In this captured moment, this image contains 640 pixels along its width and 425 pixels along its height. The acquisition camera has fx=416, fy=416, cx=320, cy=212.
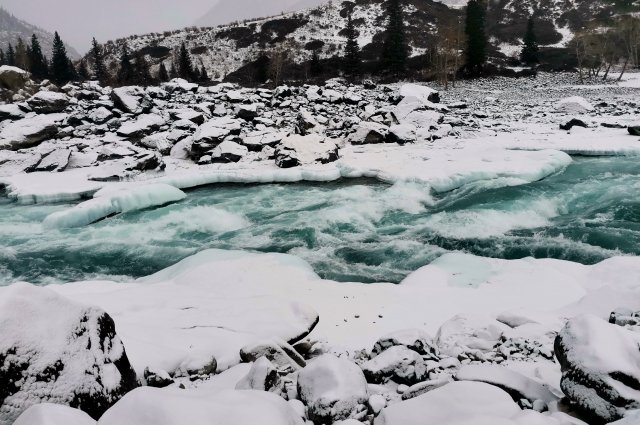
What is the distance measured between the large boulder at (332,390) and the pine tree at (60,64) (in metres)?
58.9

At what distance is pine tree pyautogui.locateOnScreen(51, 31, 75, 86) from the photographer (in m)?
50.4

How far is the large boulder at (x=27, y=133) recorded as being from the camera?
17.2m

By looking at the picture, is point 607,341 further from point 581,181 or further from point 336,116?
point 336,116

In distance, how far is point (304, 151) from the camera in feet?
48.0

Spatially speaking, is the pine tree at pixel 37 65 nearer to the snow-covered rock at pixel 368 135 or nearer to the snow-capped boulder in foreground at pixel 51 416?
the snow-covered rock at pixel 368 135

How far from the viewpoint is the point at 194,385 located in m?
3.60

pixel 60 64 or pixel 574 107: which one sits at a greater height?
pixel 60 64

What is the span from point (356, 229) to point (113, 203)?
6.71 m

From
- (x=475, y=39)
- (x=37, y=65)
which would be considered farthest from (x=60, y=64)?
(x=475, y=39)

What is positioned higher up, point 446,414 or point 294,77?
point 294,77

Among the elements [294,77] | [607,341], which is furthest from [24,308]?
[294,77]

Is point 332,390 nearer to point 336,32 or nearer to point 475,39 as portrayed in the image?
point 475,39

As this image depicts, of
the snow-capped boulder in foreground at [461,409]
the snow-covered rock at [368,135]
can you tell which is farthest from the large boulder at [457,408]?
the snow-covered rock at [368,135]

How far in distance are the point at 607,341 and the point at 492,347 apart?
1403mm
